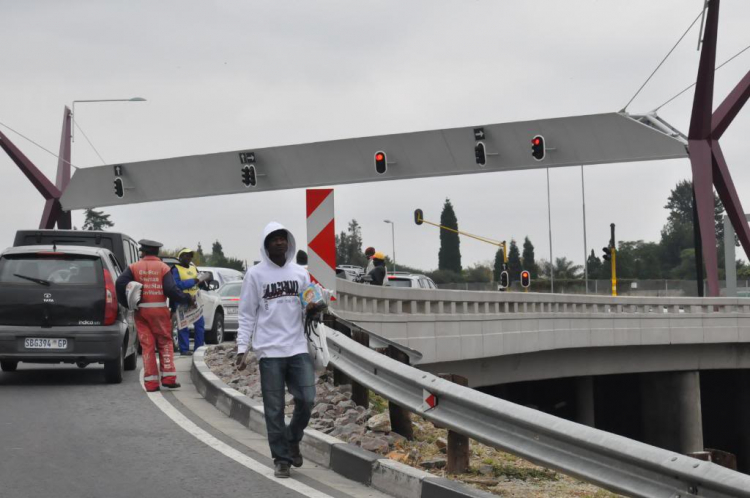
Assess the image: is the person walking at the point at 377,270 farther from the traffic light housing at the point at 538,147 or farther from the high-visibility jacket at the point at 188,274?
the traffic light housing at the point at 538,147

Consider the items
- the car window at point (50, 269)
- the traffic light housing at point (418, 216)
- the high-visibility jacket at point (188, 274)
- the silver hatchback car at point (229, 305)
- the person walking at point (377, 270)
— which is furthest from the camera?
the traffic light housing at point (418, 216)

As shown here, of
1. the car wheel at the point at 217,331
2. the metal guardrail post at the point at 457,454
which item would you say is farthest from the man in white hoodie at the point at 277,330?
the car wheel at the point at 217,331

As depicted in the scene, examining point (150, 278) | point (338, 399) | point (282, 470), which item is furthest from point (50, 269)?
point (282, 470)

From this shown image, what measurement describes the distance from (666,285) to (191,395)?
58979 millimetres

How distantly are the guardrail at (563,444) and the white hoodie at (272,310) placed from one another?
2.72ft

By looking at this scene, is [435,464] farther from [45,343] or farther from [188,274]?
[188,274]

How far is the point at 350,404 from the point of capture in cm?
1023

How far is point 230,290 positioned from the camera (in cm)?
2595

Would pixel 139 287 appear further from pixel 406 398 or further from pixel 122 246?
pixel 122 246

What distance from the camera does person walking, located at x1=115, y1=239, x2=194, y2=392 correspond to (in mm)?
12609

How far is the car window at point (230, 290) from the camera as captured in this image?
25.7m

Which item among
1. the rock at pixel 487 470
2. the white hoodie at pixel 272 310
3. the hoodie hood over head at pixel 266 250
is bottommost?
the rock at pixel 487 470

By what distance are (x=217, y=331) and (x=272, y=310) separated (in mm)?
16184

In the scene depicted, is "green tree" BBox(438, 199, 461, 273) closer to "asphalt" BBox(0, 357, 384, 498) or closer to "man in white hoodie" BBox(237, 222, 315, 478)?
"asphalt" BBox(0, 357, 384, 498)
